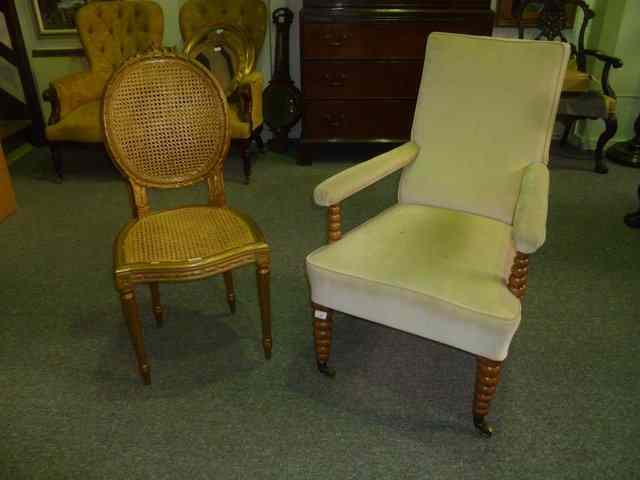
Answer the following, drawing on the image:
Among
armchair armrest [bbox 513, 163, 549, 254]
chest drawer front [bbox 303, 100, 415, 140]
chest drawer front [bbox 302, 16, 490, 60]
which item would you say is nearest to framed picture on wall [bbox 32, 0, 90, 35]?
chest drawer front [bbox 302, 16, 490, 60]

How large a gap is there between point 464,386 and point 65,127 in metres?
3.09

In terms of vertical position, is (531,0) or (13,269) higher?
(531,0)

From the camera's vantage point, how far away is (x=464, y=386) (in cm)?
200

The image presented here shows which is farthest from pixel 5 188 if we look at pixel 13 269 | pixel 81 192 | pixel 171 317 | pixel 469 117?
pixel 469 117

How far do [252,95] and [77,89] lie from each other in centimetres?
129

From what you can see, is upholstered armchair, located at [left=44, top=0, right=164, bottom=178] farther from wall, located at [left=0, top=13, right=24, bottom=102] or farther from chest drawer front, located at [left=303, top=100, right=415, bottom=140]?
chest drawer front, located at [left=303, top=100, right=415, bottom=140]

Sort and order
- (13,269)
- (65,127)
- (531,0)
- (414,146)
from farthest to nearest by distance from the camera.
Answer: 1. (531,0)
2. (65,127)
3. (13,269)
4. (414,146)

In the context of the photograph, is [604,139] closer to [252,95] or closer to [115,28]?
[252,95]

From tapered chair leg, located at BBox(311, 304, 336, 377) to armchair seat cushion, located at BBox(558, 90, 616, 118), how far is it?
2.68 m

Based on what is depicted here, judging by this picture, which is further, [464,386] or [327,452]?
[464,386]

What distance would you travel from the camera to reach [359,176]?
197 centimetres

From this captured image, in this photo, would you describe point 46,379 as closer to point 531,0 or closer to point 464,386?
point 464,386

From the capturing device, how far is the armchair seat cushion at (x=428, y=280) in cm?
160

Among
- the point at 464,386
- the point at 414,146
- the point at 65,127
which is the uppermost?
the point at 414,146
